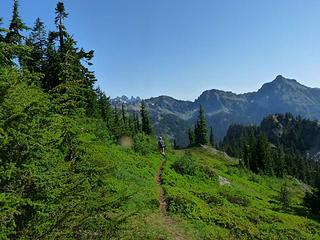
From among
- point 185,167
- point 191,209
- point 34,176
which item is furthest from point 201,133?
point 34,176

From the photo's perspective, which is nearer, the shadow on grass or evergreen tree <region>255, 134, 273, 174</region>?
the shadow on grass

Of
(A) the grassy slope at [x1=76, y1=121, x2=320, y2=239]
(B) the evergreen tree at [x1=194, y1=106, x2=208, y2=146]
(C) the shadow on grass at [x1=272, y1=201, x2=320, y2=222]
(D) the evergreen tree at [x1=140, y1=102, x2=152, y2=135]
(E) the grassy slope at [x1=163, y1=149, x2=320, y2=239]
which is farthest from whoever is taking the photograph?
(B) the evergreen tree at [x1=194, y1=106, x2=208, y2=146]

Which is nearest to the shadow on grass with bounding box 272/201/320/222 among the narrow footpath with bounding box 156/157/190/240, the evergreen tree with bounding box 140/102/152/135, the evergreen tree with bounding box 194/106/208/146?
the narrow footpath with bounding box 156/157/190/240

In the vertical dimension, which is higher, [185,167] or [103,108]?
[103,108]

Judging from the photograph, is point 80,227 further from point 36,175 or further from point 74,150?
point 74,150

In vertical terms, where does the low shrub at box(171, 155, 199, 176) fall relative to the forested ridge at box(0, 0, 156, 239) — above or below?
below

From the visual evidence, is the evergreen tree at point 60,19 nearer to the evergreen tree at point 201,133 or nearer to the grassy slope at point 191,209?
the grassy slope at point 191,209

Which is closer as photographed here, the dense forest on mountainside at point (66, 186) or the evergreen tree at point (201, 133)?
the dense forest on mountainside at point (66, 186)

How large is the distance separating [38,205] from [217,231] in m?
18.9

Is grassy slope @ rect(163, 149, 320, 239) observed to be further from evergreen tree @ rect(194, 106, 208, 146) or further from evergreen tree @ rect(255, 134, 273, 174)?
evergreen tree @ rect(194, 106, 208, 146)

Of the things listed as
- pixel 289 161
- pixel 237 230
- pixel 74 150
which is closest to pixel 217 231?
pixel 237 230

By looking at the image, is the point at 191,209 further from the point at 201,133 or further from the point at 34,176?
the point at 201,133

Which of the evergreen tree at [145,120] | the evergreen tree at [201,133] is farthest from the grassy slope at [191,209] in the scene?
the evergreen tree at [201,133]

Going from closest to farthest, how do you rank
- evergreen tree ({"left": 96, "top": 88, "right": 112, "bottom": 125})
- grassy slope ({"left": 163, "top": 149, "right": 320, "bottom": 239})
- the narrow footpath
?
the narrow footpath
grassy slope ({"left": 163, "top": 149, "right": 320, "bottom": 239})
evergreen tree ({"left": 96, "top": 88, "right": 112, "bottom": 125})
